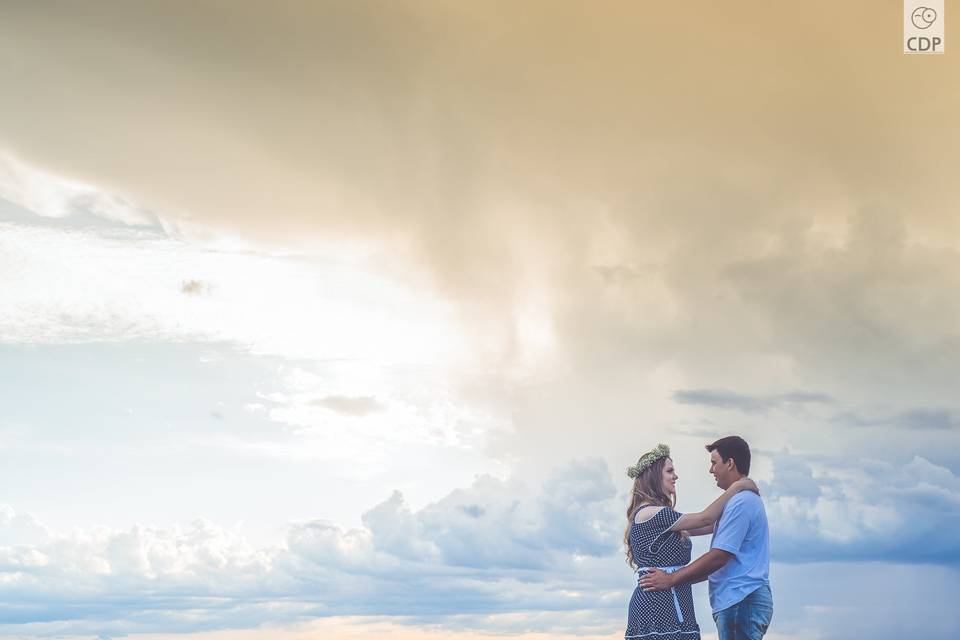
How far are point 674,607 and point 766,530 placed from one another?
1.64 metres

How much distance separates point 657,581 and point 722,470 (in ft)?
5.76

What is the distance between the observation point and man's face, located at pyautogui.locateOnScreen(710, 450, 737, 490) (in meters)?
17.2

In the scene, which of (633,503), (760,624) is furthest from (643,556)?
(760,624)

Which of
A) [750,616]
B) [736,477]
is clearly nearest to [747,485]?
[736,477]

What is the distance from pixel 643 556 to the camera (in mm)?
17516

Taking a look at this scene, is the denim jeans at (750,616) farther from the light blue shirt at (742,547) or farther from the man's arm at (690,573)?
the man's arm at (690,573)

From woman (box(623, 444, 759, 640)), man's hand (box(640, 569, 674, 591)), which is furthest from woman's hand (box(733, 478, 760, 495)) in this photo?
man's hand (box(640, 569, 674, 591))

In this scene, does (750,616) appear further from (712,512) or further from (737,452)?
(737,452)

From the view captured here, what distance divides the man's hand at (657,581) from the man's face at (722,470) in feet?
4.79

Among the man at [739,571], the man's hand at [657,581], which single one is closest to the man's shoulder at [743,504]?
the man at [739,571]

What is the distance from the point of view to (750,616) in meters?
16.6

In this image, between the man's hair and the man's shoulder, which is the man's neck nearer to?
the man's hair

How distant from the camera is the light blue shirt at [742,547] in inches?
655

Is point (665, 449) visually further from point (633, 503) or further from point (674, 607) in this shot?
point (674, 607)
